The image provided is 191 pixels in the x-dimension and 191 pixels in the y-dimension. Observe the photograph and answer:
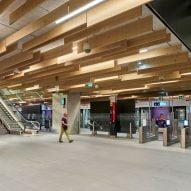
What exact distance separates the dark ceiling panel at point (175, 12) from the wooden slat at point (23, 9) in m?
2.14

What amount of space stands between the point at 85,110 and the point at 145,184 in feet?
67.0

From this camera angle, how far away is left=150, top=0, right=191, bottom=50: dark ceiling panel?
2.51 m

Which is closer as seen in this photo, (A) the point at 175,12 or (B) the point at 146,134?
(A) the point at 175,12

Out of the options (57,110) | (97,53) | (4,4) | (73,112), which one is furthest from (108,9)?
(57,110)

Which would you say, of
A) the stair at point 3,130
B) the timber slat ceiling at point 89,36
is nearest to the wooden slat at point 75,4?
the timber slat ceiling at point 89,36

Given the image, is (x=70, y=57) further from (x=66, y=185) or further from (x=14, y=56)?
(x=66, y=185)

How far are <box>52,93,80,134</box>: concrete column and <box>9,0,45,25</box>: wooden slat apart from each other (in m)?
10.2

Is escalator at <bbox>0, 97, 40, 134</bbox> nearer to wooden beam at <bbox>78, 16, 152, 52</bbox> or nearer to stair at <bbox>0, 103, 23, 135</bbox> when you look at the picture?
stair at <bbox>0, 103, 23, 135</bbox>

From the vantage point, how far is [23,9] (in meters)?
4.39

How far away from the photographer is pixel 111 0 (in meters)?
3.92

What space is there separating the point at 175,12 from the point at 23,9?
2941 millimetres

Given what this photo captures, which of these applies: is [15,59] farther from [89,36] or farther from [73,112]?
[73,112]

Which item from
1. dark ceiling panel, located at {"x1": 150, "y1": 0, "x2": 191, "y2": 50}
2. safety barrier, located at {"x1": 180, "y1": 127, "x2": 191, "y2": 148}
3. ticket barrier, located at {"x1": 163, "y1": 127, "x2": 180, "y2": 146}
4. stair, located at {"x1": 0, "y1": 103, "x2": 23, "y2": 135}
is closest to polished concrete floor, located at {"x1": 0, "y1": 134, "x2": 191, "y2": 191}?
safety barrier, located at {"x1": 180, "y1": 127, "x2": 191, "y2": 148}

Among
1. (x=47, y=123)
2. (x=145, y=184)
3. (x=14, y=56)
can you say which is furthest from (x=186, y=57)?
(x=47, y=123)
